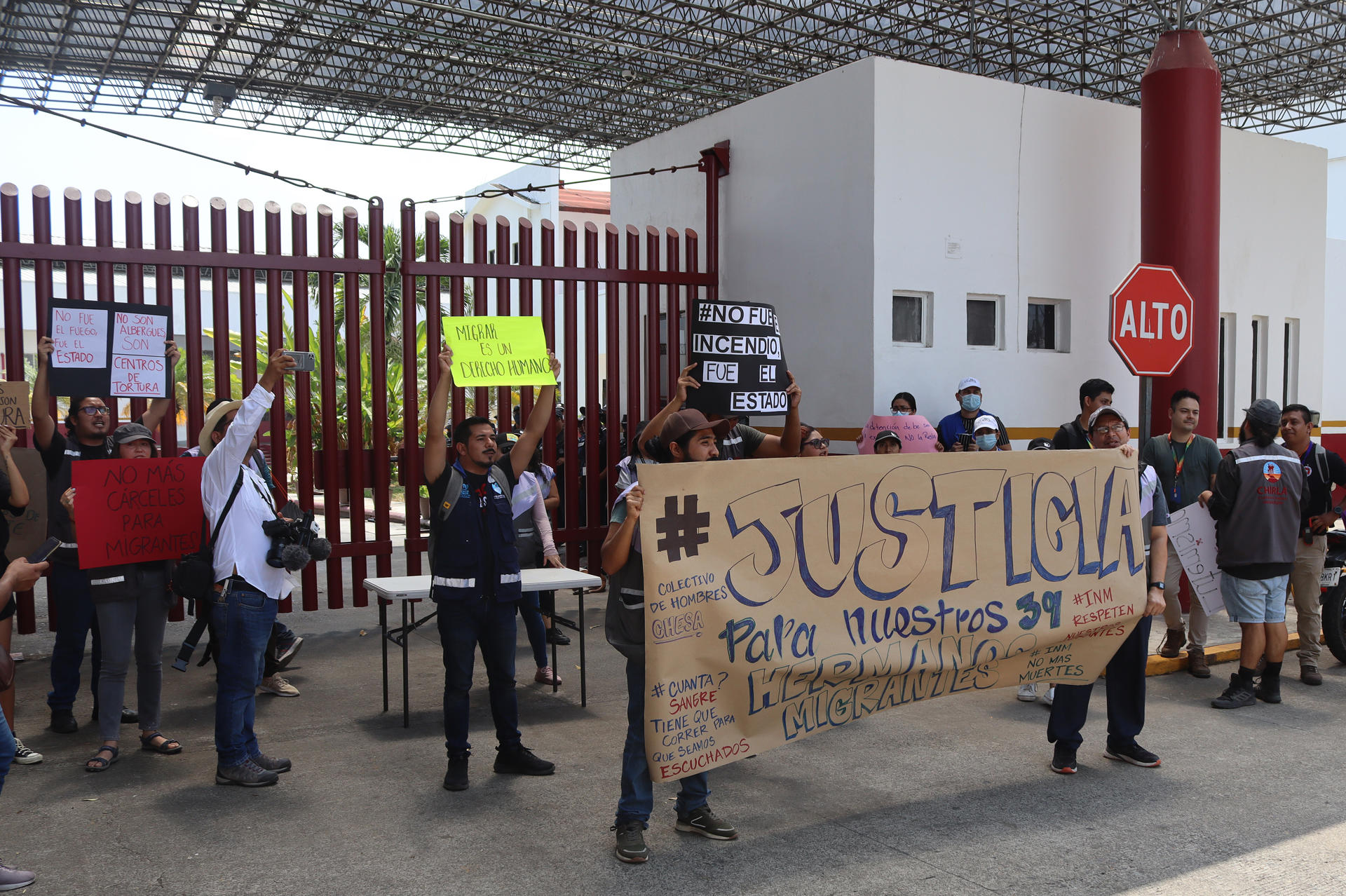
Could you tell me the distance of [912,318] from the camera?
971 centimetres

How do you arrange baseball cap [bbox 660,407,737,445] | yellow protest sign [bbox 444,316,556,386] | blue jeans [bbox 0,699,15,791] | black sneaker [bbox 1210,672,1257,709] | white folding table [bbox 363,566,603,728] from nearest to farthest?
blue jeans [bbox 0,699,15,791] < baseball cap [bbox 660,407,737,445] < white folding table [bbox 363,566,603,728] < black sneaker [bbox 1210,672,1257,709] < yellow protest sign [bbox 444,316,556,386]

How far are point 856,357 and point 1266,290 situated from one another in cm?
589

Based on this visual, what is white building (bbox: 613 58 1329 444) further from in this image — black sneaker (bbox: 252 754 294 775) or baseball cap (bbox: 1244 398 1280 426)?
black sneaker (bbox: 252 754 294 775)

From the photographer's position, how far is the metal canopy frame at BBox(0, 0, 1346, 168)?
20.1m

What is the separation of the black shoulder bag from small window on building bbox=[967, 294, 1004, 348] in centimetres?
690

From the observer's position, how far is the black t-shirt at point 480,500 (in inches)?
201

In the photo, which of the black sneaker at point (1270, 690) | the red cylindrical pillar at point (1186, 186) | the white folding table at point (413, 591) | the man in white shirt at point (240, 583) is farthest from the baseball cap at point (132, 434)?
the red cylindrical pillar at point (1186, 186)

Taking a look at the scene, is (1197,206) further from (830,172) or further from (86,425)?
(86,425)

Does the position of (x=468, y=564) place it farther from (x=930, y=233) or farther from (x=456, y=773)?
(x=930, y=233)

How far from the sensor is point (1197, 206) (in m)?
9.84

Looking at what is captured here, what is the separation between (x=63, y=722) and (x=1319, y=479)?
26.4 ft

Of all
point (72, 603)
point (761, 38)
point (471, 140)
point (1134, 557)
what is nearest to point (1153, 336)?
point (1134, 557)

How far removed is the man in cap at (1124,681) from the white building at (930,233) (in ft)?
12.4

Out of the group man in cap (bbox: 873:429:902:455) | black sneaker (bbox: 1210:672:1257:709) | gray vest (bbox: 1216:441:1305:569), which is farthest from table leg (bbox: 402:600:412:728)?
gray vest (bbox: 1216:441:1305:569)
